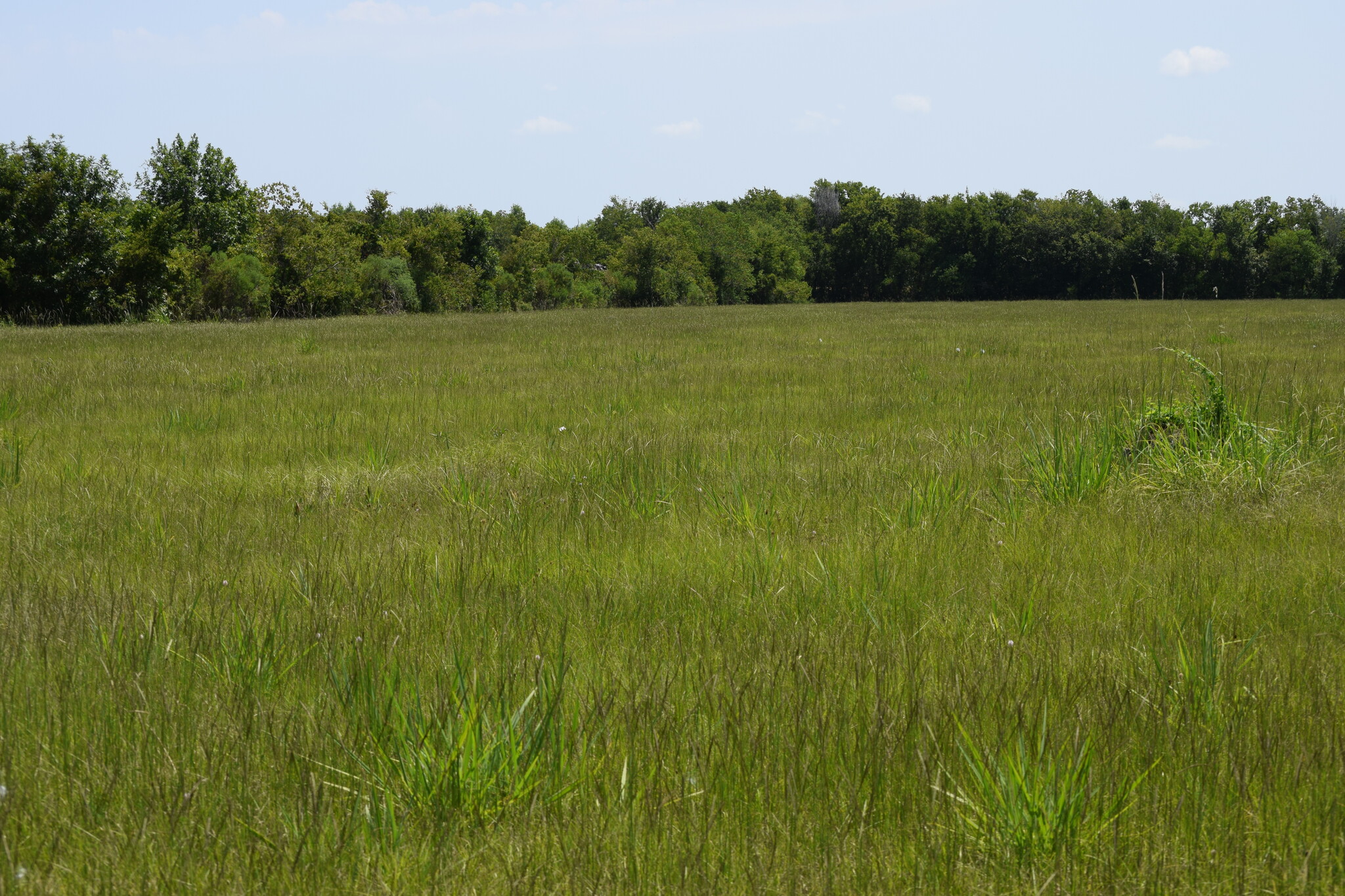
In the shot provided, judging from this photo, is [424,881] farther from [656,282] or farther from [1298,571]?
[656,282]

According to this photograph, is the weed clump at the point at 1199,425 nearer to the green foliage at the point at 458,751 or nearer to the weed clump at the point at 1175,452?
the weed clump at the point at 1175,452

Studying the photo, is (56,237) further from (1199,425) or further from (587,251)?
(587,251)

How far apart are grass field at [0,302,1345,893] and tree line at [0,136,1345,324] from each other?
1761 millimetres

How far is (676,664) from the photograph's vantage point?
2838mm

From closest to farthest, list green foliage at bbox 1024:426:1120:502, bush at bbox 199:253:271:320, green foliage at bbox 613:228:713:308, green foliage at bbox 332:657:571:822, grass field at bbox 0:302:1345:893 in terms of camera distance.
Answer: grass field at bbox 0:302:1345:893 → green foliage at bbox 332:657:571:822 → green foliage at bbox 1024:426:1120:502 → bush at bbox 199:253:271:320 → green foliage at bbox 613:228:713:308

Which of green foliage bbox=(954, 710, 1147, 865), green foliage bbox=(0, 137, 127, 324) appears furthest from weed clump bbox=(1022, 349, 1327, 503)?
Result: green foliage bbox=(0, 137, 127, 324)

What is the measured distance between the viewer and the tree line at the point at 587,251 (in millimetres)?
32656

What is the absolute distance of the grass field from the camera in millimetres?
1904

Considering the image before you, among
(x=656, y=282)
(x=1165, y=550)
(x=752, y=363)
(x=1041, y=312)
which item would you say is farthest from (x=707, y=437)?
(x=656, y=282)

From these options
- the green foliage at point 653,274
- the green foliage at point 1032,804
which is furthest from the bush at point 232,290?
the green foliage at point 1032,804

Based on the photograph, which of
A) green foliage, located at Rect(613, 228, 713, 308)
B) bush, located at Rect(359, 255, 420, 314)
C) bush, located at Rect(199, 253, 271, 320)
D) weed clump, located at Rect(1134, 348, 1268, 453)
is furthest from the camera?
green foliage, located at Rect(613, 228, 713, 308)

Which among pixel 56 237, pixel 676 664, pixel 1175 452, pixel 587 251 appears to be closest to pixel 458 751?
pixel 676 664

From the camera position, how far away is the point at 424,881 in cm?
182

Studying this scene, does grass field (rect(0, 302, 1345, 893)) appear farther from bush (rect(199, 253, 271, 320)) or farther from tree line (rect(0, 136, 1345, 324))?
bush (rect(199, 253, 271, 320))
